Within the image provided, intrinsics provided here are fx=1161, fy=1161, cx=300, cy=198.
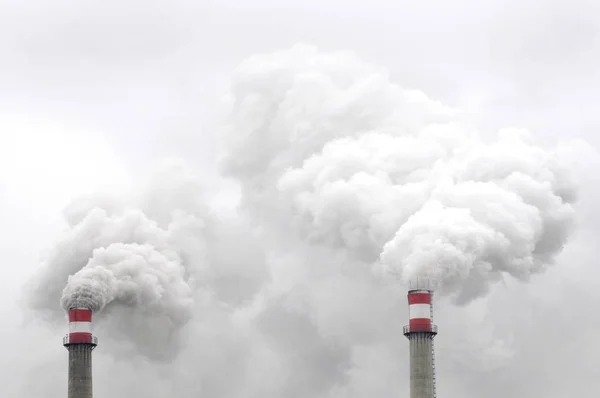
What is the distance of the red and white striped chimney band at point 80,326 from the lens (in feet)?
→ 199

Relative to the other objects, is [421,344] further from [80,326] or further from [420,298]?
[80,326]

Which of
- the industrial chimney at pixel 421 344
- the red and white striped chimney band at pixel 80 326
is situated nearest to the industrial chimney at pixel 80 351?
the red and white striped chimney band at pixel 80 326

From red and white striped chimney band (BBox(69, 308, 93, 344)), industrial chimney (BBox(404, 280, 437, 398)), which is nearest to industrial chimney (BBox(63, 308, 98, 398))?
red and white striped chimney band (BBox(69, 308, 93, 344))

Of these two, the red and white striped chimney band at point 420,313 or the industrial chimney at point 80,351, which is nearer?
the red and white striped chimney band at point 420,313

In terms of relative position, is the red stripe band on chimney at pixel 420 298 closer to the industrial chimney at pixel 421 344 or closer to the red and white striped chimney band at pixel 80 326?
the industrial chimney at pixel 421 344

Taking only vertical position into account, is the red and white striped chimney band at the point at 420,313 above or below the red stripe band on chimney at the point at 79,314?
below

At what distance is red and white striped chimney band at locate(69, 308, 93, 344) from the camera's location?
6056 cm

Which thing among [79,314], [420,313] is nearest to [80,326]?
[79,314]

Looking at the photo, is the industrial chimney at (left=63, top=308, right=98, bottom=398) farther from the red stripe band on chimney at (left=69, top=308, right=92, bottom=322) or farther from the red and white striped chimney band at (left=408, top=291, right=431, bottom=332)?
the red and white striped chimney band at (left=408, top=291, right=431, bottom=332)

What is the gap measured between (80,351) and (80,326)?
4.26 feet

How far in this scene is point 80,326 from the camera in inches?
2394

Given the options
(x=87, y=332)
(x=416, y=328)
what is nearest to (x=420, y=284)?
(x=416, y=328)

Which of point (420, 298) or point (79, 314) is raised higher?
point (79, 314)

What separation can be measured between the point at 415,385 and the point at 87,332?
17.3 meters
